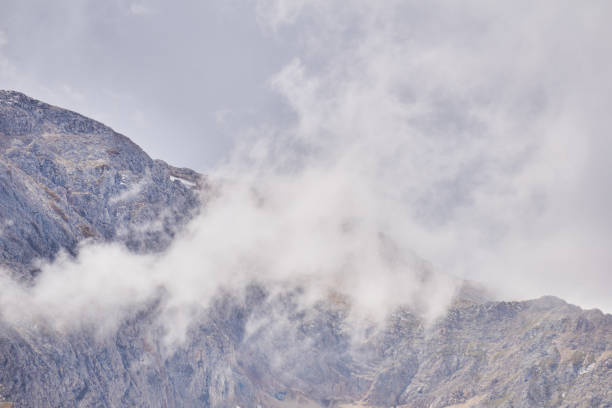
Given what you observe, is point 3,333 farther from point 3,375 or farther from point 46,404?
point 46,404

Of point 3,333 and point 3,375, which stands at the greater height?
point 3,333

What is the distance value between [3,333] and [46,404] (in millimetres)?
33525

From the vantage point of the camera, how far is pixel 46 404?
198375 mm

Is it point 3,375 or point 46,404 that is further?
point 46,404

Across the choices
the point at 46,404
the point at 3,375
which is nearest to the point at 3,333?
the point at 3,375

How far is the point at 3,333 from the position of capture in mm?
192875

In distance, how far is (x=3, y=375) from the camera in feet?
610

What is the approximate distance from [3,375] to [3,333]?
639 inches

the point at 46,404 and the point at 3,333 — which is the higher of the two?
the point at 3,333
